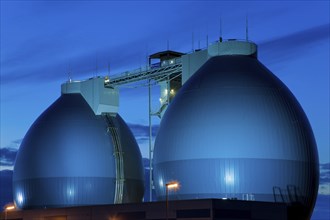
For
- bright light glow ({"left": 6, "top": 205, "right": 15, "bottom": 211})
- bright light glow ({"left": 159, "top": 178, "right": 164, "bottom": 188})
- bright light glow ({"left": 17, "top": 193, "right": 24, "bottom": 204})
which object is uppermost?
bright light glow ({"left": 159, "top": 178, "right": 164, "bottom": 188})

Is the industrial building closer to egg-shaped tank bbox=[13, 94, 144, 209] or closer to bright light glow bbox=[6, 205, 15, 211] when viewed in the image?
egg-shaped tank bbox=[13, 94, 144, 209]

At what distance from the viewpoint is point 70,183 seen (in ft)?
288

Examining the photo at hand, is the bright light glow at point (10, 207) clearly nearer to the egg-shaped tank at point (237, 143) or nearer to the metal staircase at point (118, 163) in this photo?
the metal staircase at point (118, 163)

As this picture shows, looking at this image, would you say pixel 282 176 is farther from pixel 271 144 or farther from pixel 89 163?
pixel 89 163

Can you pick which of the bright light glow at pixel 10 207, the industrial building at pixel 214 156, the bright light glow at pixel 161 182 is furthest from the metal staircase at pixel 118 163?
the bright light glow at pixel 161 182

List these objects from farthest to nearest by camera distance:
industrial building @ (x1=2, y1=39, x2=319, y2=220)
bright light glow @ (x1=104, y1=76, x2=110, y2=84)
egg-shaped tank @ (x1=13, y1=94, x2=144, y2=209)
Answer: bright light glow @ (x1=104, y1=76, x2=110, y2=84)
egg-shaped tank @ (x1=13, y1=94, x2=144, y2=209)
industrial building @ (x1=2, y1=39, x2=319, y2=220)

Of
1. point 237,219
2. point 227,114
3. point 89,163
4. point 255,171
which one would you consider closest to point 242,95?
point 227,114

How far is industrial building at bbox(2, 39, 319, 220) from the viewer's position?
2822 inches

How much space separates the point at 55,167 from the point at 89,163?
3732 millimetres

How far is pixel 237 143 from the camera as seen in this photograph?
72000 mm

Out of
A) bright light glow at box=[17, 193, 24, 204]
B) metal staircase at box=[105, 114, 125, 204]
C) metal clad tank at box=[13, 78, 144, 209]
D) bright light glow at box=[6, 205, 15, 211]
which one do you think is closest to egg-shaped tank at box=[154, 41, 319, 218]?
metal clad tank at box=[13, 78, 144, 209]

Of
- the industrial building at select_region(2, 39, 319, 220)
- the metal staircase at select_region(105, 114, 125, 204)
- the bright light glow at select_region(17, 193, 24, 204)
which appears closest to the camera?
the industrial building at select_region(2, 39, 319, 220)

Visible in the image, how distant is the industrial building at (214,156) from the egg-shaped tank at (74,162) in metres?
0.12

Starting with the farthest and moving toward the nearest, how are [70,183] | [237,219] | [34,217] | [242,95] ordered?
1. [70,183]
2. [34,217]
3. [242,95]
4. [237,219]
